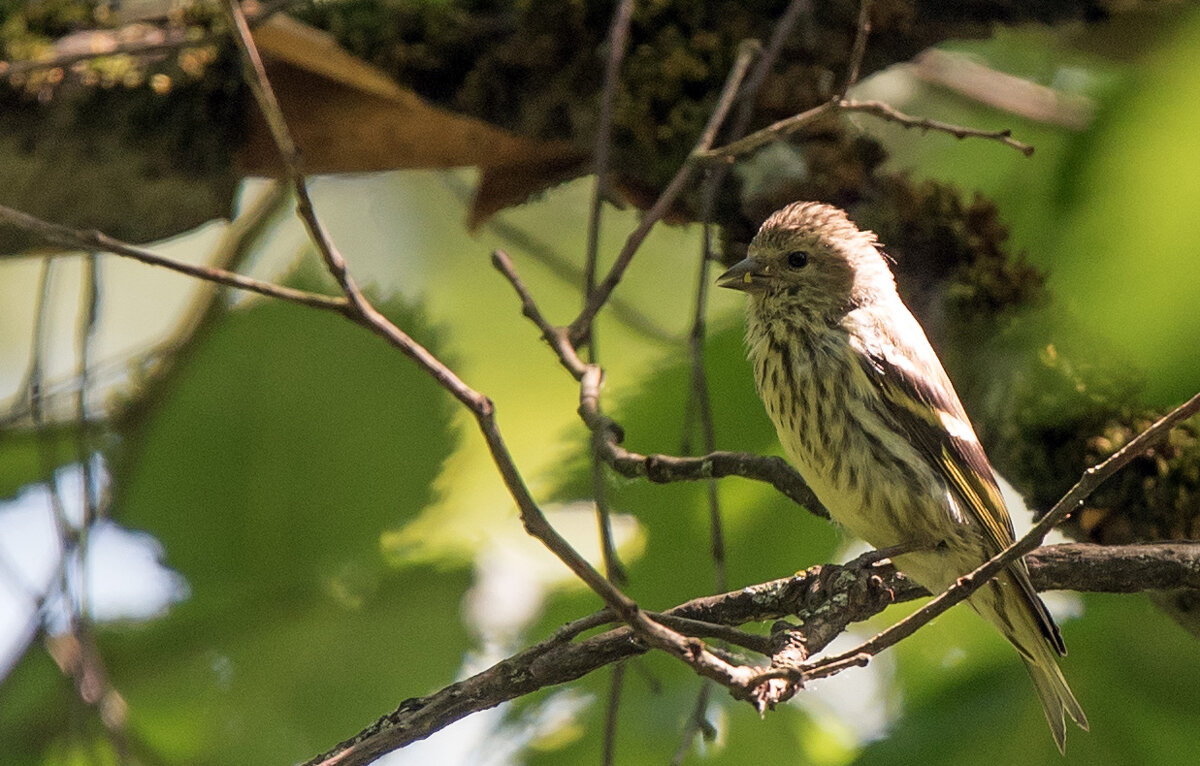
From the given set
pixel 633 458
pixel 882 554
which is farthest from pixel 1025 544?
pixel 882 554

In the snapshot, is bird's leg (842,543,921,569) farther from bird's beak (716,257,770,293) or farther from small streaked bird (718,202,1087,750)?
bird's beak (716,257,770,293)

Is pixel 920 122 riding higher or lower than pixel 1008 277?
higher

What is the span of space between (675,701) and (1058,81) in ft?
8.65

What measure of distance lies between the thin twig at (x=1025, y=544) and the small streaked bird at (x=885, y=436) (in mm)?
962

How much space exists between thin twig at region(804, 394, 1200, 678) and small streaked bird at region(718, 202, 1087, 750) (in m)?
0.96

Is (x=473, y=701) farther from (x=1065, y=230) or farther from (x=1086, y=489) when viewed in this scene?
(x=1065, y=230)

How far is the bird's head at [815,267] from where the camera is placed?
3002 mm

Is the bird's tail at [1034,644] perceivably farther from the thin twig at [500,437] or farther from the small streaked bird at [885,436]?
the thin twig at [500,437]

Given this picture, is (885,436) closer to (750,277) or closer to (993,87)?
(750,277)

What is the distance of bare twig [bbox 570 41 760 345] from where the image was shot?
245 centimetres

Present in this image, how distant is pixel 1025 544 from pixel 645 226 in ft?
3.78

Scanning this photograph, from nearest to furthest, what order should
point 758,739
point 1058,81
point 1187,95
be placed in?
point 1187,95 → point 758,739 → point 1058,81

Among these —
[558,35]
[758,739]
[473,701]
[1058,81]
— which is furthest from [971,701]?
[1058,81]

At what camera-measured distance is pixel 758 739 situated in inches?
124
